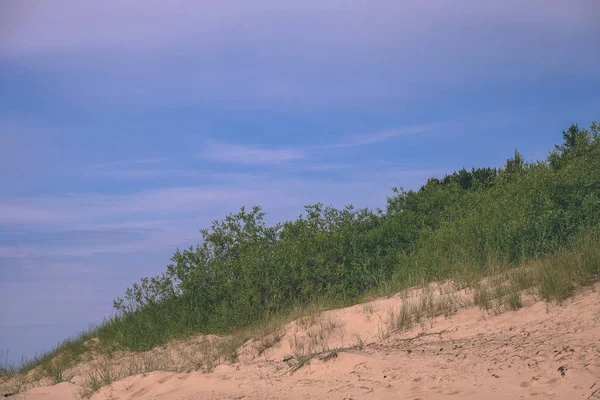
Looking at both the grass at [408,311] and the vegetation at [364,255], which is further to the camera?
the vegetation at [364,255]

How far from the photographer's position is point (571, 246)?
11.3 m

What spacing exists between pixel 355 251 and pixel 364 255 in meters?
0.29

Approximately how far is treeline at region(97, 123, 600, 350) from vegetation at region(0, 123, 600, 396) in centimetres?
3

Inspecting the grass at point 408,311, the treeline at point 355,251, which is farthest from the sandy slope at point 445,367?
the treeline at point 355,251

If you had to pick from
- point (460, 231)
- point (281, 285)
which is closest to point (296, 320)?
point (281, 285)

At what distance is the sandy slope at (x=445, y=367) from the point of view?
594 cm

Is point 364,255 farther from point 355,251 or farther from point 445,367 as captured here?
point 445,367

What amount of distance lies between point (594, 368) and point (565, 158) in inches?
482

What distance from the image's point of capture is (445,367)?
659 centimetres

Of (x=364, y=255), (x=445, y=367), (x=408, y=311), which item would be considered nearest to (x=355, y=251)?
(x=364, y=255)

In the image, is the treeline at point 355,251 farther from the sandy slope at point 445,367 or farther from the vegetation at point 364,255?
the sandy slope at point 445,367

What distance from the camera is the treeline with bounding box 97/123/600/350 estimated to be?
477 inches

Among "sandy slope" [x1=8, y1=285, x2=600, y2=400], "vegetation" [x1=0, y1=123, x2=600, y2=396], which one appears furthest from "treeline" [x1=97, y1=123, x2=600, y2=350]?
"sandy slope" [x1=8, y1=285, x2=600, y2=400]

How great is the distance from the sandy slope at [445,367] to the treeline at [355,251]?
2493 millimetres
